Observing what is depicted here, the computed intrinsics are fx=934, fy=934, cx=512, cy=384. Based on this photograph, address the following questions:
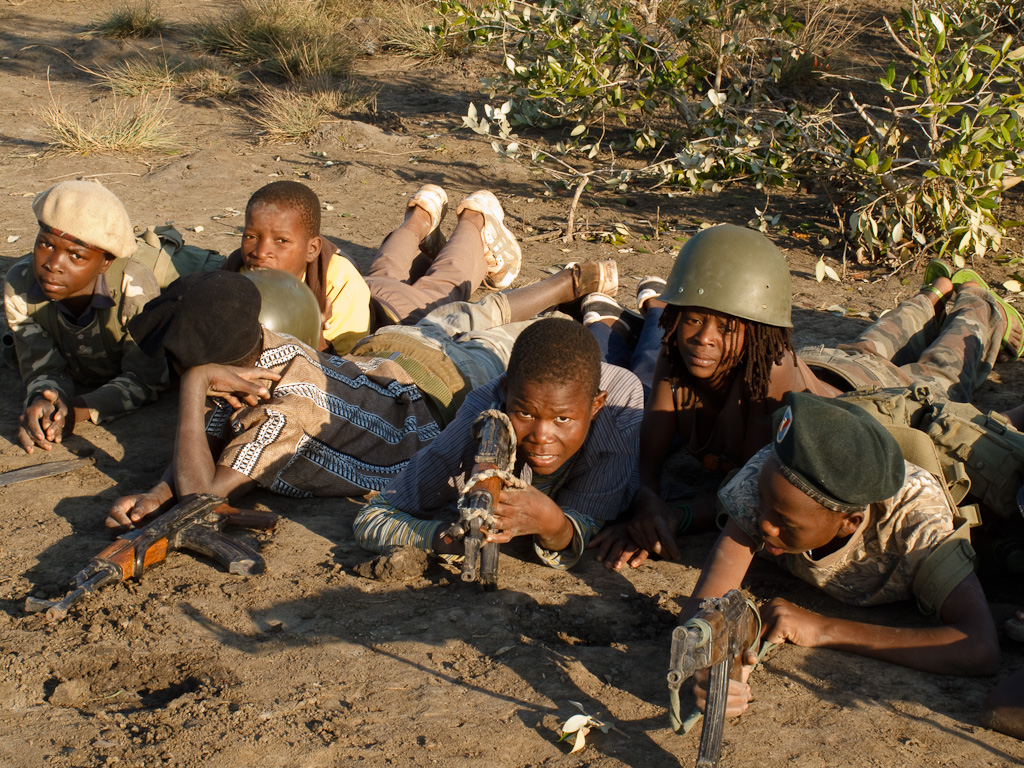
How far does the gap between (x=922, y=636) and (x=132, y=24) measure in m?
12.1

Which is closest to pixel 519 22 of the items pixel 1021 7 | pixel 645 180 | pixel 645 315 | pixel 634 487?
pixel 645 180

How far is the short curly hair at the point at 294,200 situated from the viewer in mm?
4898

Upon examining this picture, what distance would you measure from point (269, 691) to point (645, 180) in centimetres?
646

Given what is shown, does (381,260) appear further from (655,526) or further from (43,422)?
(655,526)

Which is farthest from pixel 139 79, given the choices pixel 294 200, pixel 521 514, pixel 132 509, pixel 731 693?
A: pixel 731 693

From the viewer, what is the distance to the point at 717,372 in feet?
12.0

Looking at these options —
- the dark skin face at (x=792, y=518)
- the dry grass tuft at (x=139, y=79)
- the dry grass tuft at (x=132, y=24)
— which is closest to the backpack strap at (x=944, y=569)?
the dark skin face at (x=792, y=518)

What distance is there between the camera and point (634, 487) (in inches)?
145

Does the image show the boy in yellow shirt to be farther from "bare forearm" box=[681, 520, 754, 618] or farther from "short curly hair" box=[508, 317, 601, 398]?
"bare forearm" box=[681, 520, 754, 618]

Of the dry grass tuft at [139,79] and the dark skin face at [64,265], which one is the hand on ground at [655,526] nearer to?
the dark skin face at [64,265]

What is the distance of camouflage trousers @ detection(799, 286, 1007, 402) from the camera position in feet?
13.7

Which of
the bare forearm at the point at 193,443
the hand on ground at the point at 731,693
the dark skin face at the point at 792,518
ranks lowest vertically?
the hand on ground at the point at 731,693

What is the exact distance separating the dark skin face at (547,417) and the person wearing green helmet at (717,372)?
49 cm

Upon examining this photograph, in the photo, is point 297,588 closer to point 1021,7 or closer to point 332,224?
point 332,224
